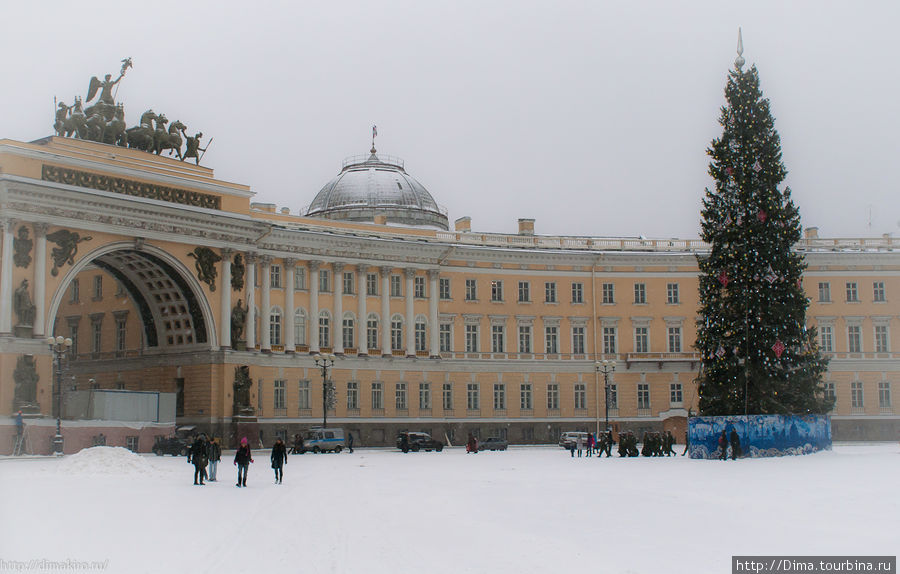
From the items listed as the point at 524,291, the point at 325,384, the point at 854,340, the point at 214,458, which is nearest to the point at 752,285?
the point at 214,458

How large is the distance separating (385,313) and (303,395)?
7.92 m

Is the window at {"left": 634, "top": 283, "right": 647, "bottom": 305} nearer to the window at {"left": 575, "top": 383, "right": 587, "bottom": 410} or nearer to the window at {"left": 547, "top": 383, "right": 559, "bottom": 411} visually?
the window at {"left": 575, "top": 383, "right": 587, "bottom": 410}

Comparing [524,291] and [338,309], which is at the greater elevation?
[524,291]

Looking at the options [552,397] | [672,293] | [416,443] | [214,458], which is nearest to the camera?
[214,458]

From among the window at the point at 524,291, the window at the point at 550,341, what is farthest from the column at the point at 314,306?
the window at the point at 550,341

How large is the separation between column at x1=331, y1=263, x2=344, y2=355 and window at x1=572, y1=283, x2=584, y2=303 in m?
16.8

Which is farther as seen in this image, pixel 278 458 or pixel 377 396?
pixel 377 396

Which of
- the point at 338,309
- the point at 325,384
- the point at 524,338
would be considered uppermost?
the point at 338,309

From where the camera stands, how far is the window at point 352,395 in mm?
65625

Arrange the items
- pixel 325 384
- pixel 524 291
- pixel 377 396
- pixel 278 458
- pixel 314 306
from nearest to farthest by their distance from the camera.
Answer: pixel 278 458 → pixel 325 384 → pixel 314 306 → pixel 377 396 → pixel 524 291

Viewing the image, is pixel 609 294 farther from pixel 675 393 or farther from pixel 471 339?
pixel 471 339

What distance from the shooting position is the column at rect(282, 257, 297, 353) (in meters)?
63.8

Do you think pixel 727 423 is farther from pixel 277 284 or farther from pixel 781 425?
pixel 277 284

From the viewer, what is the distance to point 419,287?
6956cm
